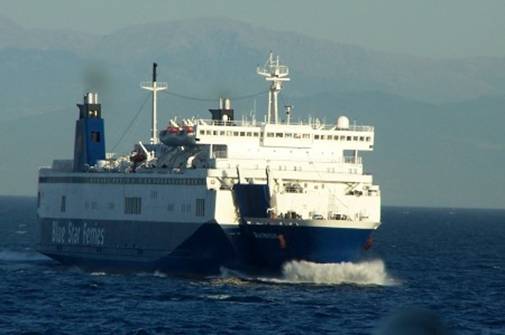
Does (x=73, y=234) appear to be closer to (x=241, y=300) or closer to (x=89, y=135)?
(x=89, y=135)

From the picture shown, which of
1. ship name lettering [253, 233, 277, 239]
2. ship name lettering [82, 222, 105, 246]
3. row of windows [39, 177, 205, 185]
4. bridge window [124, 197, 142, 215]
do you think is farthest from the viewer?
ship name lettering [82, 222, 105, 246]

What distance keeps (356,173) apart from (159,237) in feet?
30.7

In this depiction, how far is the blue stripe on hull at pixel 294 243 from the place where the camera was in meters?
48.7

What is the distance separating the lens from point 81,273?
58500 millimetres

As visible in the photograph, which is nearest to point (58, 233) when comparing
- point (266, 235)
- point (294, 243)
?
point (266, 235)

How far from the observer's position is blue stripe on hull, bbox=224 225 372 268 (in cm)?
4869

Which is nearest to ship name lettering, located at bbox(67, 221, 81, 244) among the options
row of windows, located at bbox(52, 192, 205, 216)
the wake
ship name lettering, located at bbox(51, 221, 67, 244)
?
ship name lettering, located at bbox(51, 221, 67, 244)

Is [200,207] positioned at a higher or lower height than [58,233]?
higher

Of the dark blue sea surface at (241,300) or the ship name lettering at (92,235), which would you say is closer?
the dark blue sea surface at (241,300)

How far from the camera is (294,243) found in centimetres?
4881

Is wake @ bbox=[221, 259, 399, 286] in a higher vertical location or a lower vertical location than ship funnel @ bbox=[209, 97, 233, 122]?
lower

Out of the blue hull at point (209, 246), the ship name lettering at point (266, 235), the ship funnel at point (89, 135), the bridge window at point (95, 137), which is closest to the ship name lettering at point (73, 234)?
the blue hull at point (209, 246)

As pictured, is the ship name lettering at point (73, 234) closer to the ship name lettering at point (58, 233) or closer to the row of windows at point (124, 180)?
the ship name lettering at point (58, 233)

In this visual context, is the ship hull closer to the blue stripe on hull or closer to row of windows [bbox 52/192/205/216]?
row of windows [bbox 52/192/205/216]
